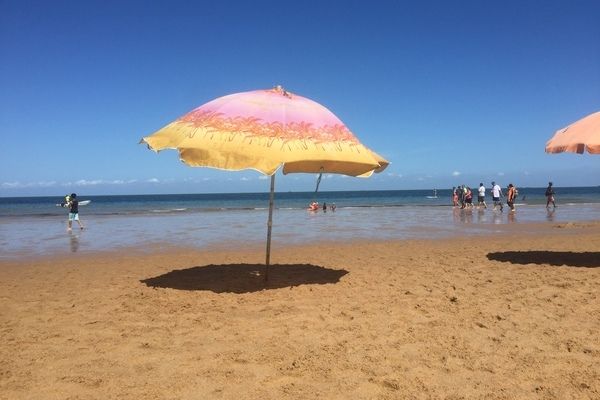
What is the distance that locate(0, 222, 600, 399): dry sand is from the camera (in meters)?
3.89

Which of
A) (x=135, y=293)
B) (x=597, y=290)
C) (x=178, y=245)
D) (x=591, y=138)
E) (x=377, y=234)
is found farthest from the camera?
(x=377, y=234)

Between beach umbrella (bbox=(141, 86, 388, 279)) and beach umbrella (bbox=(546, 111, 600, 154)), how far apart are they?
3.99 m

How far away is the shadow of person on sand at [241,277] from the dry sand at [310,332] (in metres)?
0.04

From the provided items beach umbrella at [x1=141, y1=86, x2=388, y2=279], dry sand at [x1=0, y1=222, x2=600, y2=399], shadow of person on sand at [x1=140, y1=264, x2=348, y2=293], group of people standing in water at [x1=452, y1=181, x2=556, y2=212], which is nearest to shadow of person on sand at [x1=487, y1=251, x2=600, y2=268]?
dry sand at [x1=0, y1=222, x2=600, y2=399]

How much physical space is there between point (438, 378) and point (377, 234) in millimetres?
13984

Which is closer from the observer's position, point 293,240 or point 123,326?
point 123,326

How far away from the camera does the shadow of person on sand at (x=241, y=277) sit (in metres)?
7.80

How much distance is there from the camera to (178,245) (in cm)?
1533

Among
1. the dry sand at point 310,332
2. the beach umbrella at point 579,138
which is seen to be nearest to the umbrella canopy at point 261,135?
the dry sand at point 310,332

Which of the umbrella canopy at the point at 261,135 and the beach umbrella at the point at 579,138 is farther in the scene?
the beach umbrella at the point at 579,138

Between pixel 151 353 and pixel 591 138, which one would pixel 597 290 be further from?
pixel 151 353

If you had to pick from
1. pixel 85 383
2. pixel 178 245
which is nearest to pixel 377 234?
pixel 178 245

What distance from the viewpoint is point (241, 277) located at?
8.62 meters

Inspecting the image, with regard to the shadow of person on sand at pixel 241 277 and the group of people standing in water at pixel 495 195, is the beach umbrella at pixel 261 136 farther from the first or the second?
the group of people standing in water at pixel 495 195
